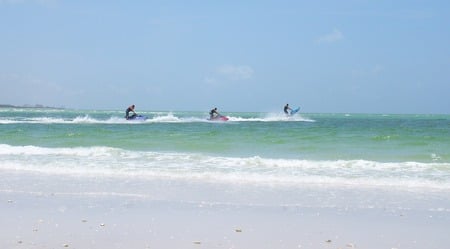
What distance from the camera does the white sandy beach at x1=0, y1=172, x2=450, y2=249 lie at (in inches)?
294

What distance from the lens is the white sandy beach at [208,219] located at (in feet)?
24.5

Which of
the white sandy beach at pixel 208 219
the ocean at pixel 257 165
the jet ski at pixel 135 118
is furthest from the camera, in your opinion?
the jet ski at pixel 135 118

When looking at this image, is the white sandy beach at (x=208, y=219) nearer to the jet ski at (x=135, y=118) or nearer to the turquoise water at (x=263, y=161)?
the turquoise water at (x=263, y=161)

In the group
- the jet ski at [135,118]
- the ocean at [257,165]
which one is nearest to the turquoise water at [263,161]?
the ocean at [257,165]

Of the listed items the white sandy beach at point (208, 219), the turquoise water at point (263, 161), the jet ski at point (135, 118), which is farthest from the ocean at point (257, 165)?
the jet ski at point (135, 118)

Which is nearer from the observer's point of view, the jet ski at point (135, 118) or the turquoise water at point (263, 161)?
the turquoise water at point (263, 161)

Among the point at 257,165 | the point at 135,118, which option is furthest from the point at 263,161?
the point at 135,118

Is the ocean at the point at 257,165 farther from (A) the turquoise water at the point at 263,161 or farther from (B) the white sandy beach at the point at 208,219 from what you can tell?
(B) the white sandy beach at the point at 208,219

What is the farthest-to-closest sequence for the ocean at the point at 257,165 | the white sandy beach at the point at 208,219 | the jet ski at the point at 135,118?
the jet ski at the point at 135,118 < the ocean at the point at 257,165 < the white sandy beach at the point at 208,219

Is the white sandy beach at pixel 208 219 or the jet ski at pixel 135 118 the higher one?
the jet ski at pixel 135 118

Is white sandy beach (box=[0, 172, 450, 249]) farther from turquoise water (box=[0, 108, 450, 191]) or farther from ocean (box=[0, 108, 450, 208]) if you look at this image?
turquoise water (box=[0, 108, 450, 191])

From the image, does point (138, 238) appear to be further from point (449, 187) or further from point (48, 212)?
point (449, 187)

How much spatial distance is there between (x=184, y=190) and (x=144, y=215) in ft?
9.56

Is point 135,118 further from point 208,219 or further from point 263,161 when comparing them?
point 208,219
